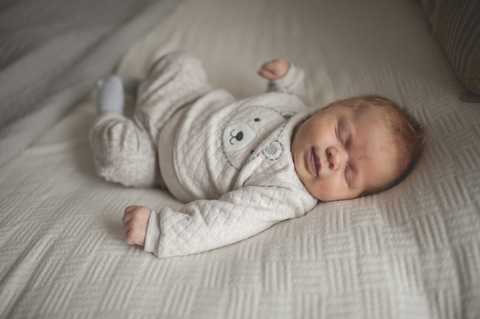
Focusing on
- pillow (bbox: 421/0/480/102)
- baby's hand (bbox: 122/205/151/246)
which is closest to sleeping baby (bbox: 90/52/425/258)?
baby's hand (bbox: 122/205/151/246)

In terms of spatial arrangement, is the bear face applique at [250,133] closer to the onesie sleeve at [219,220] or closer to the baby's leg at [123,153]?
the onesie sleeve at [219,220]

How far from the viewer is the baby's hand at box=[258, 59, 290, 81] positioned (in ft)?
3.73

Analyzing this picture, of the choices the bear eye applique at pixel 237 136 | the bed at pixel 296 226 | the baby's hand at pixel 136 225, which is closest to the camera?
the bed at pixel 296 226

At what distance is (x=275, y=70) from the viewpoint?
3.73 ft

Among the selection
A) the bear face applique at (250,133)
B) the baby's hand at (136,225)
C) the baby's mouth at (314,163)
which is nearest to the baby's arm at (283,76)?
the bear face applique at (250,133)

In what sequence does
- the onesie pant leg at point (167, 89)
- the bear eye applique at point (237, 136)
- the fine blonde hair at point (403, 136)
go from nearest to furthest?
the fine blonde hair at point (403, 136) → the bear eye applique at point (237, 136) → the onesie pant leg at point (167, 89)

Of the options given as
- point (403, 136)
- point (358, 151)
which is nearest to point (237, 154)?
point (358, 151)

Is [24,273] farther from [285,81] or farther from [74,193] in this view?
[285,81]

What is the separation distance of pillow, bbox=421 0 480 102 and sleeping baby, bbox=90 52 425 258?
0.50 feet

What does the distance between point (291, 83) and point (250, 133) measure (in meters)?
0.33

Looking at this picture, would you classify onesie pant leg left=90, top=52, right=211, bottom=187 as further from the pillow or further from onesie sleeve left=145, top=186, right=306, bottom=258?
the pillow

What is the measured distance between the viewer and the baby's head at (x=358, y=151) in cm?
81

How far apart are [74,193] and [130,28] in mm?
916

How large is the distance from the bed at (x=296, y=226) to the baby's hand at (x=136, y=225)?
0.13 ft
